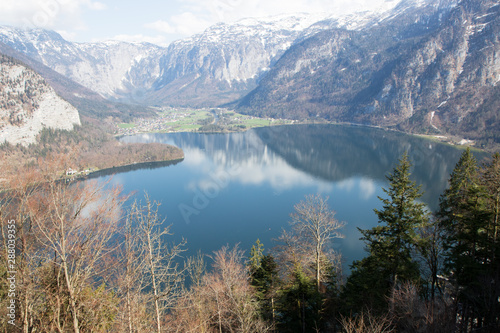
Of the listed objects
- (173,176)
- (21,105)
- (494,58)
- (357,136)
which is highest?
(494,58)

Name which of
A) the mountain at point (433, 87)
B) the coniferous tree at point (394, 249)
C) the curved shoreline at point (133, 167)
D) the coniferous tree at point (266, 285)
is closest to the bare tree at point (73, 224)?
the coniferous tree at point (266, 285)

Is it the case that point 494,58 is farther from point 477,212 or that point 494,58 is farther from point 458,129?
point 477,212

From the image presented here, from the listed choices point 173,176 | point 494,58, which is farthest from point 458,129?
point 173,176

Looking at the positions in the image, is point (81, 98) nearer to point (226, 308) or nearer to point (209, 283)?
point (209, 283)

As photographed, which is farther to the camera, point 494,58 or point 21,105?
point 494,58

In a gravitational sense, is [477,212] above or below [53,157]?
below

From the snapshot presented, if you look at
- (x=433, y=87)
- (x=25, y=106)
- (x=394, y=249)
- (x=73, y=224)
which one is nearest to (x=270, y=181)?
(x=394, y=249)
